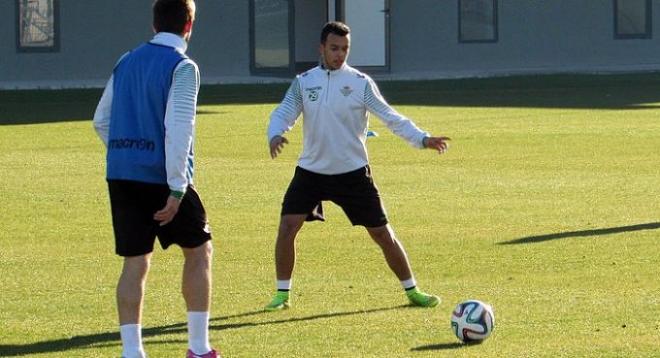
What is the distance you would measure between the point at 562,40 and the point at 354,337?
121 feet

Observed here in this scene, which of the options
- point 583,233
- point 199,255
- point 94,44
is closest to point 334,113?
point 199,255

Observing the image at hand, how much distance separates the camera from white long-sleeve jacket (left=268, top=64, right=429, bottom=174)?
997 cm

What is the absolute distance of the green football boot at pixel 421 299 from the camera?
9953mm

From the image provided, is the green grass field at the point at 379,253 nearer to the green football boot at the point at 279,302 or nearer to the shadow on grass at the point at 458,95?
the green football boot at the point at 279,302

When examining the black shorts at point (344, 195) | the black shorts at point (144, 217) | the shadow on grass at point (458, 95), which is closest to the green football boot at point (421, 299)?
the black shorts at point (344, 195)

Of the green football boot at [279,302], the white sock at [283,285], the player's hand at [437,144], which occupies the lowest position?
the green football boot at [279,302]

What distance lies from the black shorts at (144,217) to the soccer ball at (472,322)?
1.70 m

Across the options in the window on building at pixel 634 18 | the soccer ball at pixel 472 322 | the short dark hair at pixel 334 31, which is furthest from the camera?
the window on building at pixel 634 18

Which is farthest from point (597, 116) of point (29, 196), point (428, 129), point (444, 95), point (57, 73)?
point (57, 73)

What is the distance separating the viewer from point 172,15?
7.70 metres

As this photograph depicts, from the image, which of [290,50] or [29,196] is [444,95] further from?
[29,196]

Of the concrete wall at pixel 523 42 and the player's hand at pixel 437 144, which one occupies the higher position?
the concrete wall at pixel 523 42

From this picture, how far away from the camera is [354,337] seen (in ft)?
29.1

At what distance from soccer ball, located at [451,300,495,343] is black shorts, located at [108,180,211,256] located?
1.70 meters
